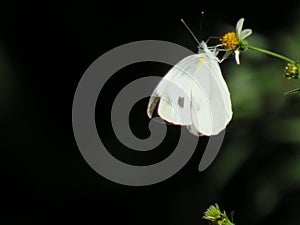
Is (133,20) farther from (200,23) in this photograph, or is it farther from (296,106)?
(296,106)

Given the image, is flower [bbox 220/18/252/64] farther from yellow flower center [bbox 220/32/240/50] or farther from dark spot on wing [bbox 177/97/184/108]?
dark spot on wing [bbox 177/97/184/108]

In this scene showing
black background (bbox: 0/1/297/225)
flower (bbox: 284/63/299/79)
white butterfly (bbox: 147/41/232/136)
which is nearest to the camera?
flower (bbox: 284/63/299/79)

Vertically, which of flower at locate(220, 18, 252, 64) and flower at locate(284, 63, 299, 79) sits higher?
flower at locate(220, 18, 252, 64)

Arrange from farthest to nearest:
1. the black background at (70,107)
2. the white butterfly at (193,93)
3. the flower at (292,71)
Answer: the black background at (70,107) → the white butterfly at (193,93) → the flower at (292,71)

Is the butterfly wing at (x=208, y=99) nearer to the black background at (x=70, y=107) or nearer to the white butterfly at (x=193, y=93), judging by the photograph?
the white butterfly at (x=193, y=93)

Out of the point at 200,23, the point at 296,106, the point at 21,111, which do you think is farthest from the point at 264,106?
the point at 21,111

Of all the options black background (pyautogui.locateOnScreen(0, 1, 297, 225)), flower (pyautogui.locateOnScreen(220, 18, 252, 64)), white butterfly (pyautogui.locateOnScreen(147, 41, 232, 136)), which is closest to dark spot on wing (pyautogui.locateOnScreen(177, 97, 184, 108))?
white butterfly (pyautogui.locateOnScreen(147, 41, 232, 136))

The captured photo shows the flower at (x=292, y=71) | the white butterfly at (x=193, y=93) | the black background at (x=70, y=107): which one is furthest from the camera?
the black background at (x=70, y=107)

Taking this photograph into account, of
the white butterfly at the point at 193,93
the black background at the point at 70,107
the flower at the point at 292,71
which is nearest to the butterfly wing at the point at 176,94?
the white butterfly at the point at 193,93
